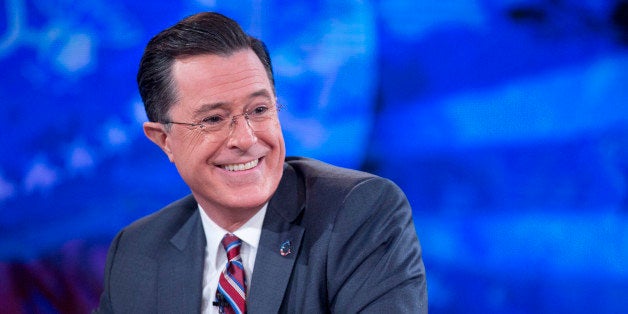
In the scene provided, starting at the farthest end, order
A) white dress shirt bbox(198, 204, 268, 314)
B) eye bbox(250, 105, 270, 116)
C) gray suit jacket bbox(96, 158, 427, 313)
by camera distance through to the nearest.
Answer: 1. white dress shirt bbox(198, 204, 268, 314)
2. eye bbox(250, 105, 270, 116)
3. gray suit jacket bbox(96, 158, 427, 313)


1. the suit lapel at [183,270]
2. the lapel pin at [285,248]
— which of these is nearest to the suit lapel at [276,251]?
the lapel pin at [285,248]

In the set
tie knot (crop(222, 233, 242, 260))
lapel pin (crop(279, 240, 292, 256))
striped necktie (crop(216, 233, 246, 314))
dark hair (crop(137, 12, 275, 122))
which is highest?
dark hair (crop(137, 12, 275, 122))

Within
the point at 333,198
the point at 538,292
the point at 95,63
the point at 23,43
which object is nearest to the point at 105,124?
the point at 95,63

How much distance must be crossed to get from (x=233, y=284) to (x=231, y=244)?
129 mm

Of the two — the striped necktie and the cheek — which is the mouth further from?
the striped necktie

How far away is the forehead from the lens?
216cm

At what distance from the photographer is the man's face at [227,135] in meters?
2.16

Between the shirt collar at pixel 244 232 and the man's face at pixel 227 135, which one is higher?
the man's face at pixel 227 135

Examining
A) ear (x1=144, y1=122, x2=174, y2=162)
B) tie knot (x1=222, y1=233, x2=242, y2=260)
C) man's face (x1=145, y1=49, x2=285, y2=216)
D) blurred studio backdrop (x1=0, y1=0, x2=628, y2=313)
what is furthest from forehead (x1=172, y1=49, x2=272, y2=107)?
blurred studio backdrop (x1=0, y1=0, x2=628, y2=313)

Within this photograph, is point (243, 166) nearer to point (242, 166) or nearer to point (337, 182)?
point (242, 166)

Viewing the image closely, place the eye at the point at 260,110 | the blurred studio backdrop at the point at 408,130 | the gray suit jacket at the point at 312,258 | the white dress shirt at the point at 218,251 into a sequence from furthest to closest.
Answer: the blurred studio backdrop at the point at 408,130 < the white dress shirt at the point at 218,251 < the eye at the point at 260,110 < the gray suit jacket at the point at 312,258

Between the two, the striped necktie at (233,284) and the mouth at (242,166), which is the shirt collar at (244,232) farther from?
the mouth at (242,166)

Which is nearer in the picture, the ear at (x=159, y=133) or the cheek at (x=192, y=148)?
the cheek at (x=192, y=148)

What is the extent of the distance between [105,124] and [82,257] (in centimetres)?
59
